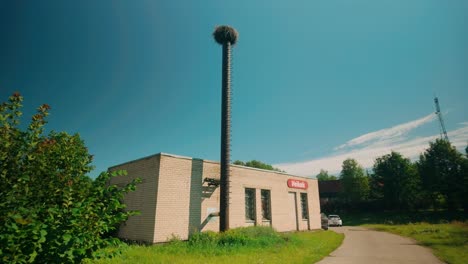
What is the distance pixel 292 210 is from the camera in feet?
73.6

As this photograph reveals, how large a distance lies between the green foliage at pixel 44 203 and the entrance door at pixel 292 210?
20386 millimetres

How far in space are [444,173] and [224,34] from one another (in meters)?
46.5

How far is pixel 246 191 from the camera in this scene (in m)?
19.0

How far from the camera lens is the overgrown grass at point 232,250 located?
9.71 m

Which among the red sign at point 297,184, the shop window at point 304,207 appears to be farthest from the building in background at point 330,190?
the red sign at point 297,184

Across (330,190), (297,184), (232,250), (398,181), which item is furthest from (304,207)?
(330,190)

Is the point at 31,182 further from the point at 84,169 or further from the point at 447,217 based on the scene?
the point at 447,217

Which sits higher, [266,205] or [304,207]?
[266,205]

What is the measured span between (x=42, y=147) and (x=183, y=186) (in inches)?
459

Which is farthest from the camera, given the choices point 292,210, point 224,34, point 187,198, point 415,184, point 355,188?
point 355,188

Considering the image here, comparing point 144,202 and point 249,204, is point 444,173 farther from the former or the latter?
point 144,202

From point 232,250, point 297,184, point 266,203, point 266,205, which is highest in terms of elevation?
point 297,184

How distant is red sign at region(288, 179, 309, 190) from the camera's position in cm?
2281

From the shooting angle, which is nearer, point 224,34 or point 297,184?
point 224,34
